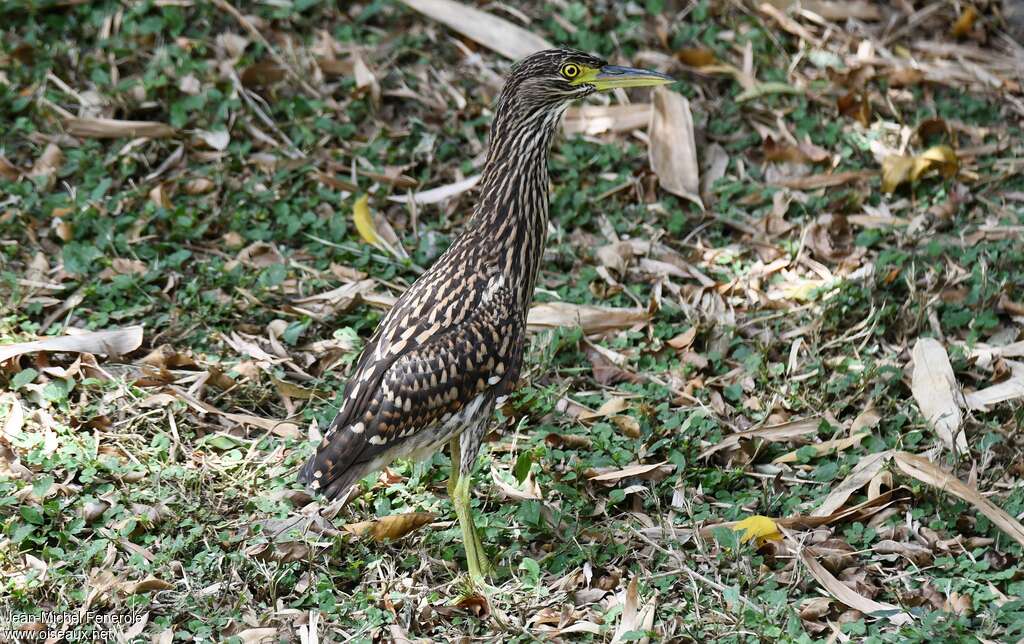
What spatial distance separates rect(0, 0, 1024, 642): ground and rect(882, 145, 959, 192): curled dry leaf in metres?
0.02

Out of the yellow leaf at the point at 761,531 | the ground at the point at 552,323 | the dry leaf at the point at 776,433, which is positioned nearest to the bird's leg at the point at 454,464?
the ground at the point at 552,323

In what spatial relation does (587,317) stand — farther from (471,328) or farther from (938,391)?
(938,391)

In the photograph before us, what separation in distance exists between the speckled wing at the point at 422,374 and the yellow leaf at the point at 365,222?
5.85ft

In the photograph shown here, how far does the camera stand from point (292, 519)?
219 inches

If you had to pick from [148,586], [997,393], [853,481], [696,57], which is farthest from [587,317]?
[148,586]

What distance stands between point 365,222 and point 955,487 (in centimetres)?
368

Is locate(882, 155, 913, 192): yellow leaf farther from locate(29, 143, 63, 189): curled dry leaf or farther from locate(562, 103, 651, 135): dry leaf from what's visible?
locate(29, 143, 63, 189): curled dry leaf

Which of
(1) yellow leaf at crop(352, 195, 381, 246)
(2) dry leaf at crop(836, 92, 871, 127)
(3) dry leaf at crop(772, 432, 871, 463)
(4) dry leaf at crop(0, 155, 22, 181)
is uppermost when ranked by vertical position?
(2) dry leaf at crop(836, 92, 871, 127)

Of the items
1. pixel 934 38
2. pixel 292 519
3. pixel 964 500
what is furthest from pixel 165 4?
pixel 964 500

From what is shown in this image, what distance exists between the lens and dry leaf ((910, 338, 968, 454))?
578 cm

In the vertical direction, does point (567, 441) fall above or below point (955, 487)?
below

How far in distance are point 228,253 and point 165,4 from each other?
243 centimetres

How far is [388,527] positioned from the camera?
543 cm

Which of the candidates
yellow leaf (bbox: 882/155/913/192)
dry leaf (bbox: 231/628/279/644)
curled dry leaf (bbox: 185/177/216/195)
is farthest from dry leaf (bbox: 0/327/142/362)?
yellow leaf (bbox: 882/155/913/192)
